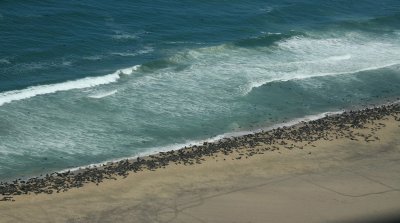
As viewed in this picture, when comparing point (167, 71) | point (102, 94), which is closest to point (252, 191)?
point (102, 94)

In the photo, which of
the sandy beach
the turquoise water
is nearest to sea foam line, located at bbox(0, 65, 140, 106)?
the turquoise water

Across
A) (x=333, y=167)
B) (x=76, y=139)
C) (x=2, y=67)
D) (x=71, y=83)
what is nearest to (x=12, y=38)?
(x=2, y=67)

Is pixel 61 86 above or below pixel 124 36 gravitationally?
below

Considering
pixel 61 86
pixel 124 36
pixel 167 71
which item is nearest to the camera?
pixel 61 86

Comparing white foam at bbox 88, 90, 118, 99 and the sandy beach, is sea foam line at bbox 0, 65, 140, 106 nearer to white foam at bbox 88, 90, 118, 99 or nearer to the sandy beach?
white foam at bbox 88, 90, 118, 99

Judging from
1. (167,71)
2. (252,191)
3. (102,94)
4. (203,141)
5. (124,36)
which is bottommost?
(252,191)

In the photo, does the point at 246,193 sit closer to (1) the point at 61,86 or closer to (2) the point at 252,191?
(2) the point at 252,191
